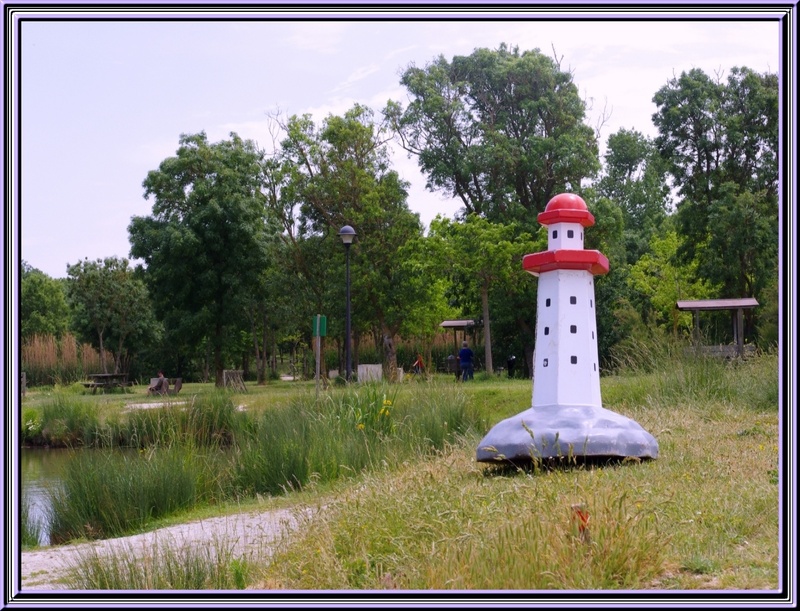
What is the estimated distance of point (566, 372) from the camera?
7680 millimetres

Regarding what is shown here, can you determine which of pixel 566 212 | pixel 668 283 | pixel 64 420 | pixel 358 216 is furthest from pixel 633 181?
pixel 566 212

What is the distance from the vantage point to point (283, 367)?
4531 cm

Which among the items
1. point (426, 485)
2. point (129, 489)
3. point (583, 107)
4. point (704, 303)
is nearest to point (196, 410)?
point (129, 489)

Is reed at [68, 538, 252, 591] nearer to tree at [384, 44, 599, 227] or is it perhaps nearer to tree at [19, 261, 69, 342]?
tree at [384, 44, 599, 227]

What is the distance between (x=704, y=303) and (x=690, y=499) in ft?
57.8

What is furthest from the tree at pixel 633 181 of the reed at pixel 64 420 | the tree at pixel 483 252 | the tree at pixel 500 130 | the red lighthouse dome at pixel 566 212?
the red lighthouse dome at pixel 566 212

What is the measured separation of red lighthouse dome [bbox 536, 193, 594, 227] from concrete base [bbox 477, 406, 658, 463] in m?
1.68

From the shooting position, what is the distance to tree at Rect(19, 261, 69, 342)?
4325 cm

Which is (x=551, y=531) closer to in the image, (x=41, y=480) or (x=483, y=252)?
(x=41, y=480)

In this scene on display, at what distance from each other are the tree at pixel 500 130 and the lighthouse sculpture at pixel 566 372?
1971 centimetres

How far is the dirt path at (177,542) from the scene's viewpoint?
6.02m

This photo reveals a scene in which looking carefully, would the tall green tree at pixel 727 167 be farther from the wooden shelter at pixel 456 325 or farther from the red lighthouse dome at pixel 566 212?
the red lighthouse dome at pixel 566 212

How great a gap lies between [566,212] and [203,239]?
21231 mm

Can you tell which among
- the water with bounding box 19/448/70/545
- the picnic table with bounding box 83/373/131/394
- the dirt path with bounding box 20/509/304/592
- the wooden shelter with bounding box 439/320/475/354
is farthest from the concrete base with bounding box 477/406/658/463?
the wooden shelter with bounding box 439/320/475/354
